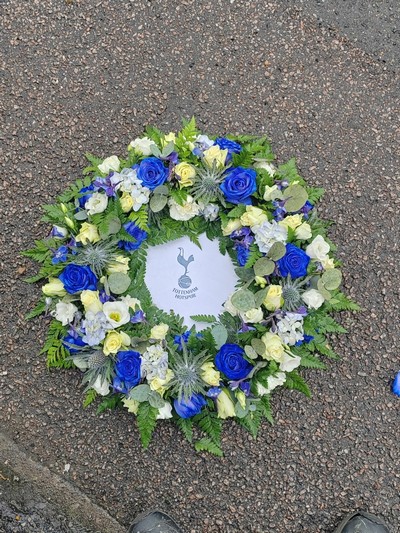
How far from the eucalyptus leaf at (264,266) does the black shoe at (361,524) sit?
123 cm

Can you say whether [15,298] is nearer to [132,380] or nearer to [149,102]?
[132,380]

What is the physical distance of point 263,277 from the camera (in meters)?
2.16

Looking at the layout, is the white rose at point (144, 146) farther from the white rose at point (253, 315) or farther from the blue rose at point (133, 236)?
the white rose at point (253, 315)

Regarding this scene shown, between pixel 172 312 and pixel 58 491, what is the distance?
1.04 meters

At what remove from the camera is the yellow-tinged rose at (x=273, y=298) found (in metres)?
2.09

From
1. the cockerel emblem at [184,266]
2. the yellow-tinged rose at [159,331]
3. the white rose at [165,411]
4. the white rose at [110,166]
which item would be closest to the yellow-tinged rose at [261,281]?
the cockerel emblem at [184,266]

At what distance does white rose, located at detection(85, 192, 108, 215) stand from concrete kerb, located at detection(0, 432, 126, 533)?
1.20 metres

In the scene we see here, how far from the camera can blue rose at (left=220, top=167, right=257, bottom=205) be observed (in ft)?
6.92

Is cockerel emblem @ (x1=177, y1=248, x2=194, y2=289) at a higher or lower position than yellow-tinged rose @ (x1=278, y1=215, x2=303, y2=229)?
lower

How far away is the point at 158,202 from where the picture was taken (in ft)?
7.09

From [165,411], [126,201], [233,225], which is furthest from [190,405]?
[126,201]

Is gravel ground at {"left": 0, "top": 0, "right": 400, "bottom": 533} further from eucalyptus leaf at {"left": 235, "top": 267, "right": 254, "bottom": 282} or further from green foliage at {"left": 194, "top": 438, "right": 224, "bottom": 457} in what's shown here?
eucalyptus leaf at {"left": 235, "top": 267, "right": 254, "bottom": 282}

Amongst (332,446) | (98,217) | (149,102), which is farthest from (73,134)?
(332,446)

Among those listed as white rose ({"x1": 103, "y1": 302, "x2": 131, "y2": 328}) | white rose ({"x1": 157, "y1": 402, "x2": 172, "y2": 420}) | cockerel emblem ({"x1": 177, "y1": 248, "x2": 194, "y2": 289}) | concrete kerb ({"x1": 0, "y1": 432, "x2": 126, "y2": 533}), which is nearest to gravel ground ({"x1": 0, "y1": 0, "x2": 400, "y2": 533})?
concrete kerb ({"x1": 0, "y1": 432, "x2": 126, "y2": 533})
